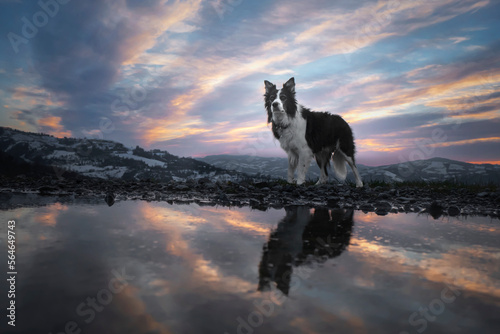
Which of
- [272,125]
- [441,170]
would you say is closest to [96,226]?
[272,125]

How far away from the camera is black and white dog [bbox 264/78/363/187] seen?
10039 mm

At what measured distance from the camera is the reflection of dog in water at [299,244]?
1815 mm

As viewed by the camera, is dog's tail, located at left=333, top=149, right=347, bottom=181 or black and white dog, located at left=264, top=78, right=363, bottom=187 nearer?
black and white dog, located at left=264, top=78, right=363, bottom=187

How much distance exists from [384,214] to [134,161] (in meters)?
132

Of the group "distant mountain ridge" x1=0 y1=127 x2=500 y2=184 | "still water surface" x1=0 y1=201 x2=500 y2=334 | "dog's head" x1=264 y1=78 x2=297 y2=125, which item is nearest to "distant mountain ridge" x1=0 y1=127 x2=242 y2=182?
"distant mountain ridge" x1=0 y1=127 x2=500 y2=184

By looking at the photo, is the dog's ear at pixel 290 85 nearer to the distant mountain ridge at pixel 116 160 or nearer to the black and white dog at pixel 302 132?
the black and white dog at pixel 302 132

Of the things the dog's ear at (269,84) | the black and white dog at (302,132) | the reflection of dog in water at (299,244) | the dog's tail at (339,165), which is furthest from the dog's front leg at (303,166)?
the reflection of dog in water at (299,244)

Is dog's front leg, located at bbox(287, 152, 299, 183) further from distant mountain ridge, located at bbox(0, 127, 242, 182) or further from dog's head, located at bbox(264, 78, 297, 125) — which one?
distant mountain ridge, located at bbox(0, 127, 242, 182)

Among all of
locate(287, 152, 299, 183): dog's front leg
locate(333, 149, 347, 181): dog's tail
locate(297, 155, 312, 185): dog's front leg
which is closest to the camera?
locate(297, 155, 312, 185): dog's front leg

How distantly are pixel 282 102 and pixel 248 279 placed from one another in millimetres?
8639

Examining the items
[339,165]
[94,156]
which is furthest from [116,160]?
[339,165]

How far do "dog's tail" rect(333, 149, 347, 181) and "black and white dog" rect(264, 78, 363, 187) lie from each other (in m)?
0.11

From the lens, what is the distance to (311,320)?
4.14ft

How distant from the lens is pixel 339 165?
12.0m
